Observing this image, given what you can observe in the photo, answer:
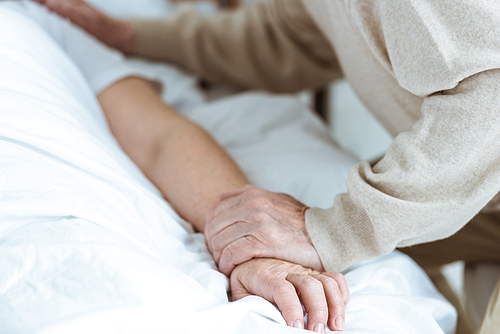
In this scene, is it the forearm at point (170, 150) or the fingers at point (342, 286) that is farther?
the forearm at point (170, 150)

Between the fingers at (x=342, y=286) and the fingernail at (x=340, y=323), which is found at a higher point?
the fingers at (x=342, y=286)

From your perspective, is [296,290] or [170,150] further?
[170,150]

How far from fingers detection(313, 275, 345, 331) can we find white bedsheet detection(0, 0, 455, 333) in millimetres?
26

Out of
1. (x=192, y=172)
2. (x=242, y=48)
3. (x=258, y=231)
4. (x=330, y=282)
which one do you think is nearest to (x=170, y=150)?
(x=192, y=172)

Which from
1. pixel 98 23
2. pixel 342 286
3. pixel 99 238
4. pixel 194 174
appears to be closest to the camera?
pixel 99 238

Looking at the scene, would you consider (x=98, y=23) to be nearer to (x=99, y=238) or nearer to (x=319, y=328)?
(x=99, y=238)

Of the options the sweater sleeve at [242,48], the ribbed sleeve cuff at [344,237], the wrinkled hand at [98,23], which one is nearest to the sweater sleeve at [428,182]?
the ribbed sleeve cuff at [344,237]

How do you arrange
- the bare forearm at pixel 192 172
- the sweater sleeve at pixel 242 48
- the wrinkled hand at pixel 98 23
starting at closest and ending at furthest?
1. the bare forearm at pixel 192 172
2. the wrinkled hand at pixel 98 23
3. the sweater sleeve at pixel 242 48

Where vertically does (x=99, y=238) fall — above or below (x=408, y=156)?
below

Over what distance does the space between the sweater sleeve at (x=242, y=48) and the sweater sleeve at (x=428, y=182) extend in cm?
68

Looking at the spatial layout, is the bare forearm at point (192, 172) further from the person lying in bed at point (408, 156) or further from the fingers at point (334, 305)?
the fingers at point (334, 305)

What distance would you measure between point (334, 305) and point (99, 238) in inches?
10.9

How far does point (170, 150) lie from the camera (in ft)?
2.39

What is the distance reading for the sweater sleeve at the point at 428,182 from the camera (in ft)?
1.57
